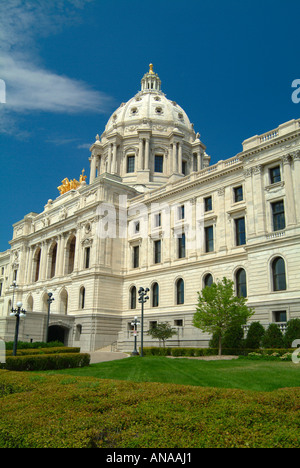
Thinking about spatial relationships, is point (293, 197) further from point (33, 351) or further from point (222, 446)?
point (222, 446)

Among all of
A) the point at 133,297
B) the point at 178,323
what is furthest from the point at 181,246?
the point at 133,297

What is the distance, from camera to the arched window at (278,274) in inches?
1278

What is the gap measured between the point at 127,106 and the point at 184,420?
74.9 meters

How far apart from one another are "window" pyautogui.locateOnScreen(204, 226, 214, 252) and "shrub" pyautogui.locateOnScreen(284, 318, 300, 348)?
14037 mm

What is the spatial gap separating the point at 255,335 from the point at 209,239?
44.6 feet

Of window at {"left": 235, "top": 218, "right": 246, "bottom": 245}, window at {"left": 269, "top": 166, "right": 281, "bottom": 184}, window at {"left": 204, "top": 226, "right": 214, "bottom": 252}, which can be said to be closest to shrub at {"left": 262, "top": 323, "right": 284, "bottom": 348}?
window at {"left": 235, "top": 218, "right": 246, "bottom": 245}

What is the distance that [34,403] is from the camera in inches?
346

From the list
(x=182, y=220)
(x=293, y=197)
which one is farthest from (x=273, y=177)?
(x=182, y=220)

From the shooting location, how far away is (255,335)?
31141mm

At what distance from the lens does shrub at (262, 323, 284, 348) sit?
29.1m

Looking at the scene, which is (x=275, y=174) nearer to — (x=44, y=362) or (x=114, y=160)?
(x=44, y=362)

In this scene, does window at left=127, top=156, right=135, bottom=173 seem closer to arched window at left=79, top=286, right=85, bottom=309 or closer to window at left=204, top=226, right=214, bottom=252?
arched window at left=79, top=286, right=85, bottom=309
